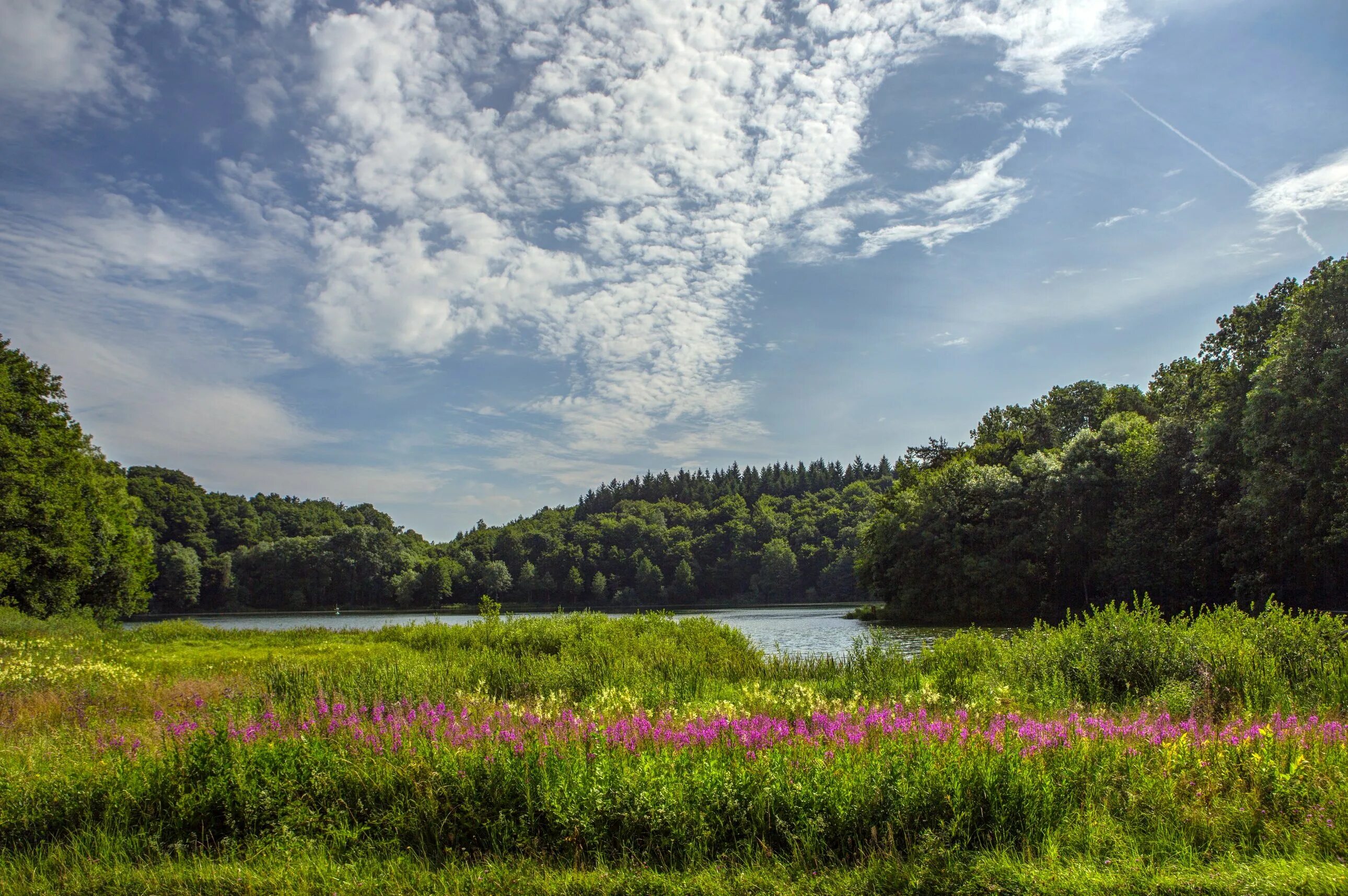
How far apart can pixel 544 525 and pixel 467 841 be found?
139m

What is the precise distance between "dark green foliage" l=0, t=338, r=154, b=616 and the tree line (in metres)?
49.5

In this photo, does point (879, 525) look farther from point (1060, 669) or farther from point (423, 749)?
point (423, 749)

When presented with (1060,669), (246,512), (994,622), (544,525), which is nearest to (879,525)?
(994,622)

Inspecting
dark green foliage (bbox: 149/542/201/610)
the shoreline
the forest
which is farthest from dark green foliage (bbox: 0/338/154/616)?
dark green foliage (bbox: 149/542/201/610)

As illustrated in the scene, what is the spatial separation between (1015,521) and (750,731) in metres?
50.0

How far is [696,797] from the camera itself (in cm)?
558

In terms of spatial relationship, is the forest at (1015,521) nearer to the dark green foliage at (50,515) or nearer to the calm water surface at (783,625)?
the dark green foliage at (50,515)

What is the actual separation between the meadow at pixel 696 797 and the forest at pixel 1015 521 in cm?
2365

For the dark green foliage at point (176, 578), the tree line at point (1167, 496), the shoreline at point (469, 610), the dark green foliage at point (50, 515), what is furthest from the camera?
the dark green foliage at point (176, 578)

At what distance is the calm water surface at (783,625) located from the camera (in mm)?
27484

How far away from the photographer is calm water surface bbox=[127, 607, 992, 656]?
90.2 feet

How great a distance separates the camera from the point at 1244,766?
596 centimetres

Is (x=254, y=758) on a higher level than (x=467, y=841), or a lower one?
higher

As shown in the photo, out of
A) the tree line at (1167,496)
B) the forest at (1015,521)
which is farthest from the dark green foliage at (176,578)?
the tree line at (1167,496)
